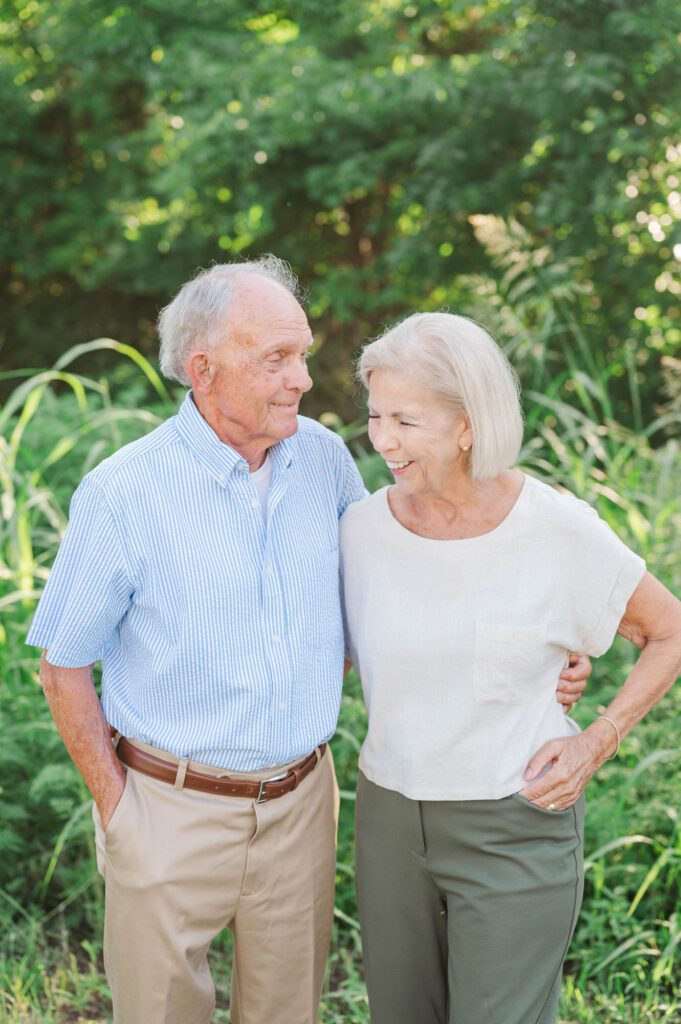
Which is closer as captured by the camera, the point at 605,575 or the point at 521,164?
the point at 605,575

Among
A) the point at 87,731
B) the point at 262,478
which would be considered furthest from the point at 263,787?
the point at 262,478

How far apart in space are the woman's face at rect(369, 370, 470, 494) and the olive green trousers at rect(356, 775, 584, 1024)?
25.8 inches

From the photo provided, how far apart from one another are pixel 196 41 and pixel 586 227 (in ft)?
9.70

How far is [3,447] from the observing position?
3.98 meters

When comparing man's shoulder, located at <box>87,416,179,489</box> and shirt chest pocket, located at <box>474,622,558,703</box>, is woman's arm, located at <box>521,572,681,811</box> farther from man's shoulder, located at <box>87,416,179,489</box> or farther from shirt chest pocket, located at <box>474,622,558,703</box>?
man's shoulder, located at <box>87,416,179,489</box>

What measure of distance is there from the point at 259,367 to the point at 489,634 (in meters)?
0.68

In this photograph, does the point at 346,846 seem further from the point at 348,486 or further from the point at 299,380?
the point at 299,380

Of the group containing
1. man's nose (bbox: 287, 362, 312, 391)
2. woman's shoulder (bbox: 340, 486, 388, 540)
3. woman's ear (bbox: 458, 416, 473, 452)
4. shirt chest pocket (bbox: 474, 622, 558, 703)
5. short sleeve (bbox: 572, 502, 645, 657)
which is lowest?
shirt chest pocket (bbox: 474, 622, 558, 703)

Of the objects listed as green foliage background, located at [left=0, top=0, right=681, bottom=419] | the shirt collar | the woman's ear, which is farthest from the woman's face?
green foliage background, located at [left=0, top=0, right=681, bottom=419]

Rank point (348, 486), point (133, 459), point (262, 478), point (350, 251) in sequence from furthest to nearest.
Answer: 1. point (350, 251)
2. point (348, 486)
3. point (262, 478)
4. point (133, 459)

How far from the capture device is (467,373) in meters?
1.98

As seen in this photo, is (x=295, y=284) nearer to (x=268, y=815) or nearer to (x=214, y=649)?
(x=214, y=649)

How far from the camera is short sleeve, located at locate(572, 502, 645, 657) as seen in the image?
6.65ft

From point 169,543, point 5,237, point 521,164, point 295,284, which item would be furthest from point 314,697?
point 5,237
